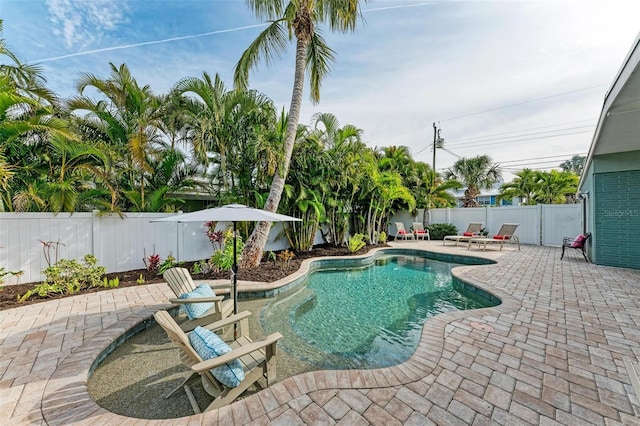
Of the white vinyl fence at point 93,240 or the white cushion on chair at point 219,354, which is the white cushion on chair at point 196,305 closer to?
the white cushion on chair at point 219,354

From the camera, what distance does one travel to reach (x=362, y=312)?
210 inches

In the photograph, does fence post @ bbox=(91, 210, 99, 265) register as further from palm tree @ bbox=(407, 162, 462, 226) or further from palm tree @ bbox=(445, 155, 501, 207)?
palm tree @ bbox=(445, 155, 501, 207)

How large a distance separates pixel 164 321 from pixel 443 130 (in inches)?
889

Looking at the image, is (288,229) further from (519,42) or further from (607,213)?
(607,213)

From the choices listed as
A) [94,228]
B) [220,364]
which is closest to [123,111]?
[94,228]

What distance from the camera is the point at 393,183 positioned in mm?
12414

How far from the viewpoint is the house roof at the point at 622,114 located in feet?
11.1

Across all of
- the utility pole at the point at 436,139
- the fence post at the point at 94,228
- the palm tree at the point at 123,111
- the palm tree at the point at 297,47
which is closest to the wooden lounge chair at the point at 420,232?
the utility pole at the point at 436,139

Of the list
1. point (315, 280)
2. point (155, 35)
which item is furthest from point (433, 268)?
point (155, 35)

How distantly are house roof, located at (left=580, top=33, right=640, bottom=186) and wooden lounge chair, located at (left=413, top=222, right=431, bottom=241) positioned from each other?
8.00 m

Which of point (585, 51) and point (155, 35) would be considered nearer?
point (585, 51)

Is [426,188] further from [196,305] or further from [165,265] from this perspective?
[196,305]

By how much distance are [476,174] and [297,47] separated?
711 inches

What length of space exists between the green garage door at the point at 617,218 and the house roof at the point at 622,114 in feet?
2.95
